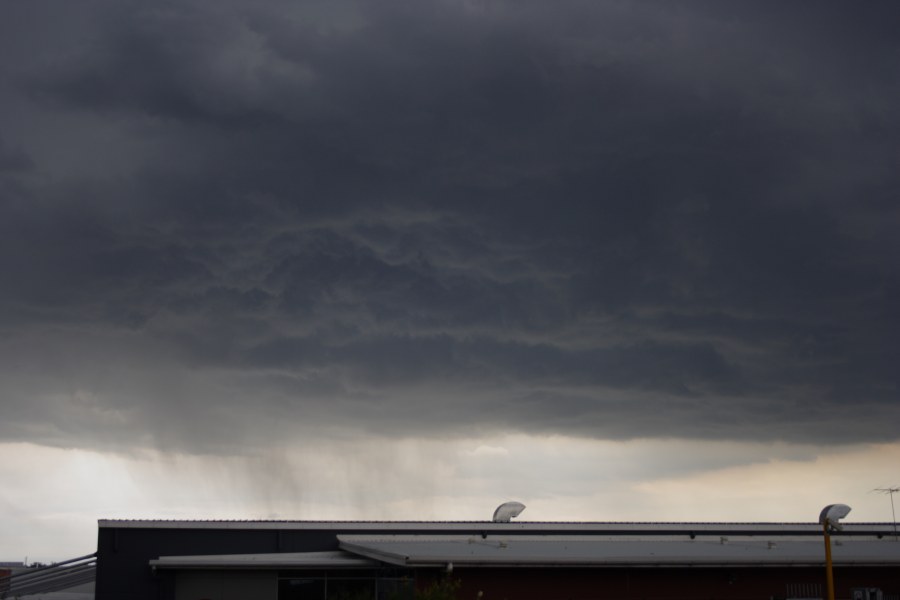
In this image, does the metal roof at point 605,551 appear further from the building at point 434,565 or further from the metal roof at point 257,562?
the metal roof at point 257,562

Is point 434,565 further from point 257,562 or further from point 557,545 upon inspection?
point 557,545

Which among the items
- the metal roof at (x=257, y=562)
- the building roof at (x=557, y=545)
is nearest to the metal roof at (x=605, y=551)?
the building roof at (x=557, y=545)

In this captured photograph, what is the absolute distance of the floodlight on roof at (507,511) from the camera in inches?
1928

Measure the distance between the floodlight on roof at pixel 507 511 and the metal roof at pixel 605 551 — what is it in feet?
6.47

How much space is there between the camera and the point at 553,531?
1884 inches

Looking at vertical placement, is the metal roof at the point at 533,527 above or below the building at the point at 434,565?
above

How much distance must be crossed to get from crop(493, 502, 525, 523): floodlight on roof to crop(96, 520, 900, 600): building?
1.95 meters

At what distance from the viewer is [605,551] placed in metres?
41.5

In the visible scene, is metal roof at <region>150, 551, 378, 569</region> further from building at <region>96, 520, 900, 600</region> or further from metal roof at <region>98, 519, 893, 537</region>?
metal roof at <region>98, 519, 893, 537</region>

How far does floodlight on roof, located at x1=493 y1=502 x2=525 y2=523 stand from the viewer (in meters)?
49.0

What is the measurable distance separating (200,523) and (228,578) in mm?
3206

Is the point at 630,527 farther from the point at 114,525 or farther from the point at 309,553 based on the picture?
the point at 114,525

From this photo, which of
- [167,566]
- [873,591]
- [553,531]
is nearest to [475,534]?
[553,531]

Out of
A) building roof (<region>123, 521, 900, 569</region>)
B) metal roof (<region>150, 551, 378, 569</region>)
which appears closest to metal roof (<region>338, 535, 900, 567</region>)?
building roof (<region>123, 521, 900, 569</region>)
